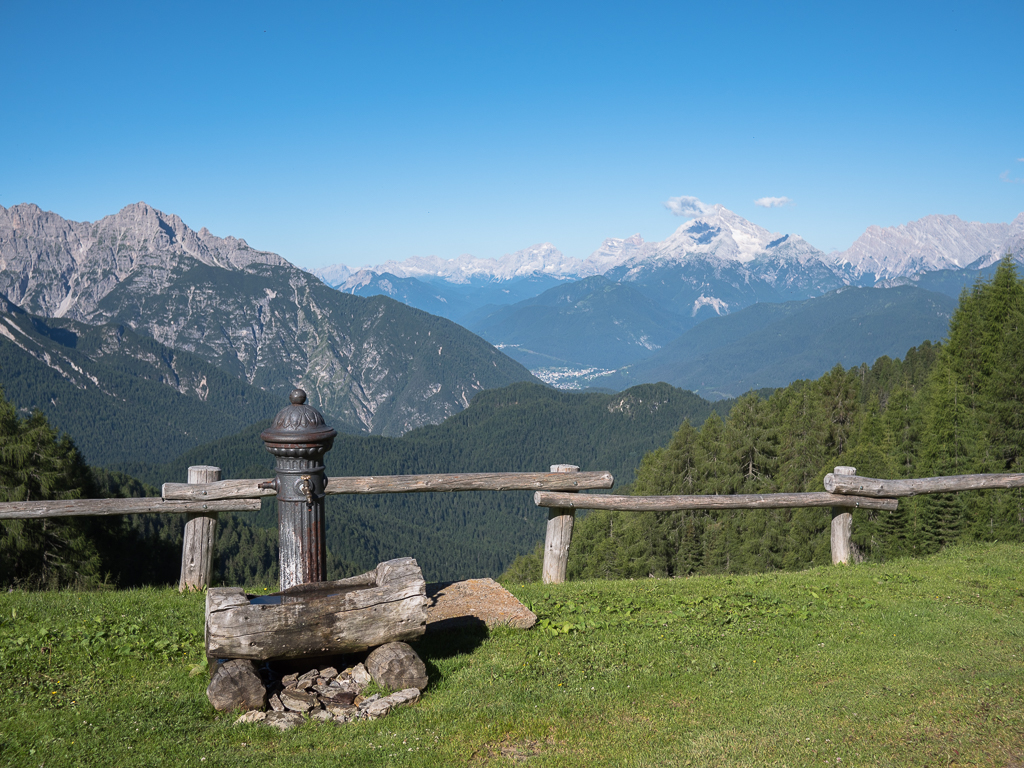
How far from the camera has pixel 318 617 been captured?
572cm

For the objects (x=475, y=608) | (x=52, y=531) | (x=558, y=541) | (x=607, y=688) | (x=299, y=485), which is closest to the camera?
(x=607, y=688)

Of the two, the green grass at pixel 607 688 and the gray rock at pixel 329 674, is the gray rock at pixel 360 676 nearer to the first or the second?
the gray rock at pixel 329 674

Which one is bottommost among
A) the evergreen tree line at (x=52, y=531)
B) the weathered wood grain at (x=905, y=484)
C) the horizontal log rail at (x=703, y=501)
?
the evergreen tree line at (x=52, y=531)

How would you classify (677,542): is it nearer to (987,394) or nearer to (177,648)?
(987,394)

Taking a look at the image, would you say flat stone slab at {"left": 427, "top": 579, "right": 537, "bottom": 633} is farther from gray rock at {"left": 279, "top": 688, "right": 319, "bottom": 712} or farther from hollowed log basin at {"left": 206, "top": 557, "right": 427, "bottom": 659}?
gray rock at {"left": 279, "top": 688, "right": 319, "bottom": 712}

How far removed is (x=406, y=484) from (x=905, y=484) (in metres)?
7.56

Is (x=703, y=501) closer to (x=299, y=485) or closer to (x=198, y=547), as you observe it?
(x=299, y=485)

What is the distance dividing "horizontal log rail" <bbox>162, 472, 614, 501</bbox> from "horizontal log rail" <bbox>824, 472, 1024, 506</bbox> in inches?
149

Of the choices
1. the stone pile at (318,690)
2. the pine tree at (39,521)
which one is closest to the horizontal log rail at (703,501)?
the stone pile at (318,690)

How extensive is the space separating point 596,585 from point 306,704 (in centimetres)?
493

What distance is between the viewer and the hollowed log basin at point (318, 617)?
551cm

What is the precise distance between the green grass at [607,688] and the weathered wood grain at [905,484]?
1954 mm

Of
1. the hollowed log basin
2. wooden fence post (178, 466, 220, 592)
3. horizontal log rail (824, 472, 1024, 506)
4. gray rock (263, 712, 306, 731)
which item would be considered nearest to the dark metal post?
the hollowed log basin

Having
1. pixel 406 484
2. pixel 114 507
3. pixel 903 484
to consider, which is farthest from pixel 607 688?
pixel 903 484
